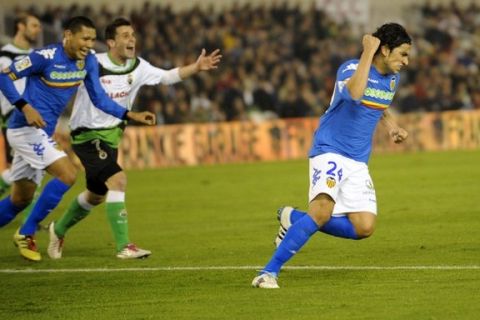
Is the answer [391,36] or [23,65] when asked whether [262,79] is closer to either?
[23,65]

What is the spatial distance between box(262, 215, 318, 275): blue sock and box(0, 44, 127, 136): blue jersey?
9.23 feet

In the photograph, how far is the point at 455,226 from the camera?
13.6 meters

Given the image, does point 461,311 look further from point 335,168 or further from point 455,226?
point 455,226

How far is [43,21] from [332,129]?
68.1 ft

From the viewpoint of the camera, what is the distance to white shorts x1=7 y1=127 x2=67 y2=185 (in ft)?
40.1

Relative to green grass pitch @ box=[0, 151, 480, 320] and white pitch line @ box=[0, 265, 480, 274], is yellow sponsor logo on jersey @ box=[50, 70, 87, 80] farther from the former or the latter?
white pitch line @ box=[0, 265, 480, 274]

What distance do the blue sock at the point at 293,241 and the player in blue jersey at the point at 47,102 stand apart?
277cm

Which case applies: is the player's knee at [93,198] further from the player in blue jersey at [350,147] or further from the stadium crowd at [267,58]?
the stadium crowd at [267,58]

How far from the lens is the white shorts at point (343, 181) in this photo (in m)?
9.61

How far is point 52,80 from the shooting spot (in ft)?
40.1

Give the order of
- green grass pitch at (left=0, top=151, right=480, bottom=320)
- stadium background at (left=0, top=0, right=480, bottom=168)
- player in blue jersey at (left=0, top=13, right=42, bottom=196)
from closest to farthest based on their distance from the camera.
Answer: green grass pitch at (left=0, top=151, right=480, bottom=320)
player in blue jersey at (left=0, top=13, right=42, bottom=196)
stadium background at (left=0, top=0, right=480, bottom=168)

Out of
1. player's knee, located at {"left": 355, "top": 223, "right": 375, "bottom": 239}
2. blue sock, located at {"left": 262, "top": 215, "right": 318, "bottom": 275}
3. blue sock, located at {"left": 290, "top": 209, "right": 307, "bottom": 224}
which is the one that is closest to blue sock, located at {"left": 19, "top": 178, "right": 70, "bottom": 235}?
blue sock, located at {"left": 290, "top": 209, "right": 307, "bottom": 224}


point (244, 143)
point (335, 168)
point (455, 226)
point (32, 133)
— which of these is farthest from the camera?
point (244, 143)

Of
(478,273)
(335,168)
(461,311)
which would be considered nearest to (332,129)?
(335,168)
